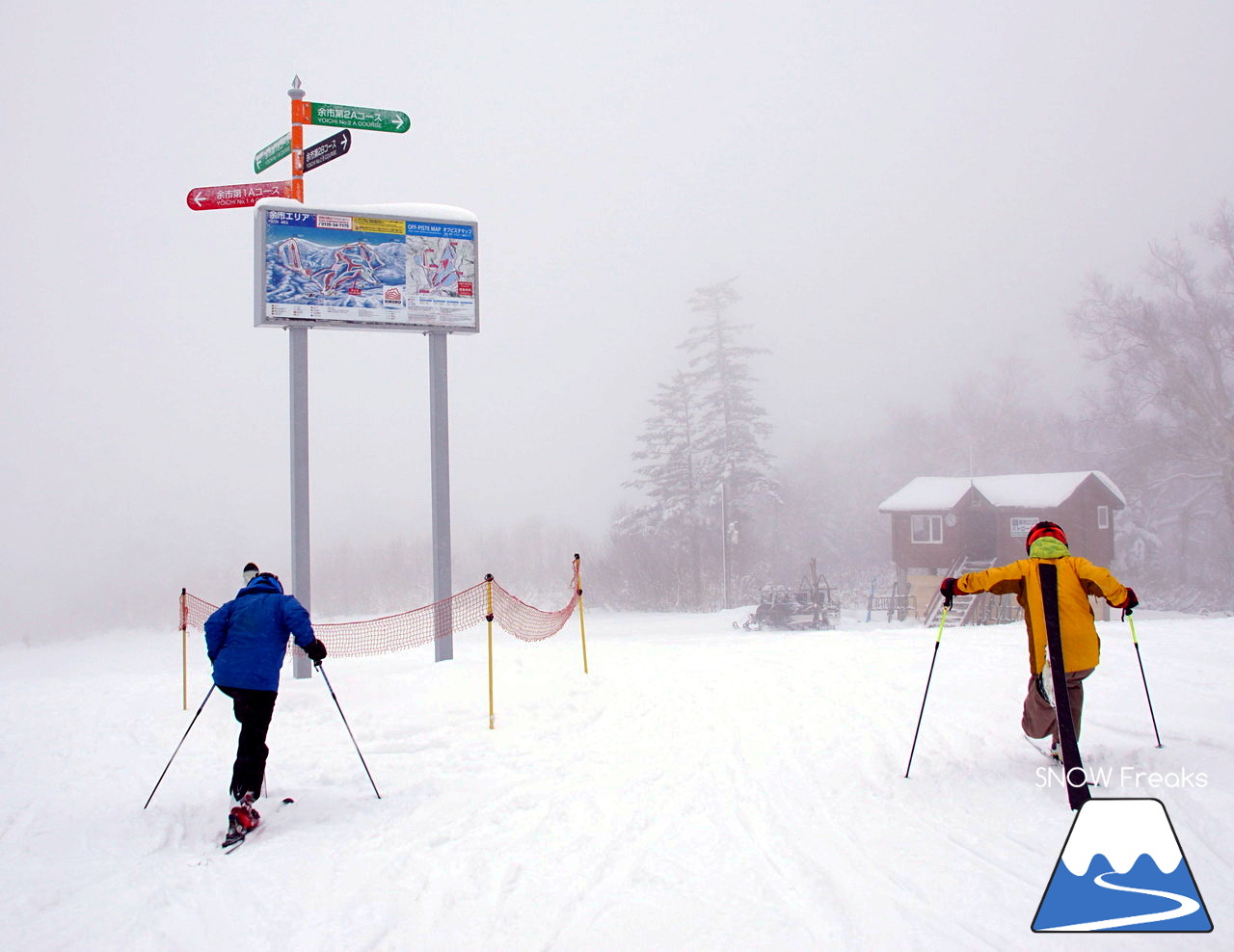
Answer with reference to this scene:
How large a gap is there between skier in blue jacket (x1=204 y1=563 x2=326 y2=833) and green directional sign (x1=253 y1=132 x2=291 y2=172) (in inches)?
355

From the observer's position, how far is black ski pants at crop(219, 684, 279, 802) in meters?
5.69

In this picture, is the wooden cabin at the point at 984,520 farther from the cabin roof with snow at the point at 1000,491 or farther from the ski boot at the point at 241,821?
the ski boot at the point at 241,821

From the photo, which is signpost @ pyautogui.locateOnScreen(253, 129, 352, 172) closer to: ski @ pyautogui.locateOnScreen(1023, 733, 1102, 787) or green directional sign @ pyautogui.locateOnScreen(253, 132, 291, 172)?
green directional sign @ pyautogui.locateOnScreen(253, 132, 291, 172)

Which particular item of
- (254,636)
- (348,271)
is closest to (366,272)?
(348,271)

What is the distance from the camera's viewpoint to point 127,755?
8.16m

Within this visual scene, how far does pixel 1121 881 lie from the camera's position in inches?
151

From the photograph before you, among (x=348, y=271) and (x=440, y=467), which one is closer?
(x=348, y=271)

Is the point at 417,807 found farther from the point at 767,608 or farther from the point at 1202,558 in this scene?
the point at 1202,558

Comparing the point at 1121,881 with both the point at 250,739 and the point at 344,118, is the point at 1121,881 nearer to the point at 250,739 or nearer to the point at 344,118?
the point at 250,739

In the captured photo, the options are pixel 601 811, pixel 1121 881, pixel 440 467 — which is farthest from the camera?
pixel 440 467

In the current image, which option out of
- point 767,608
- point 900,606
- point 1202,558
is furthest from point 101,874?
point 1202,558

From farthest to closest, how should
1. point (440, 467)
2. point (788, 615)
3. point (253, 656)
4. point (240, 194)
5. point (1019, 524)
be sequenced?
point (1019, 524)
point (788, 615)
point (440, 467)
point (240, 194)
point (253, 656)

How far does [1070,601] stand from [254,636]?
18.0 feet

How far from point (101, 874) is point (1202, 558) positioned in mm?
56926
